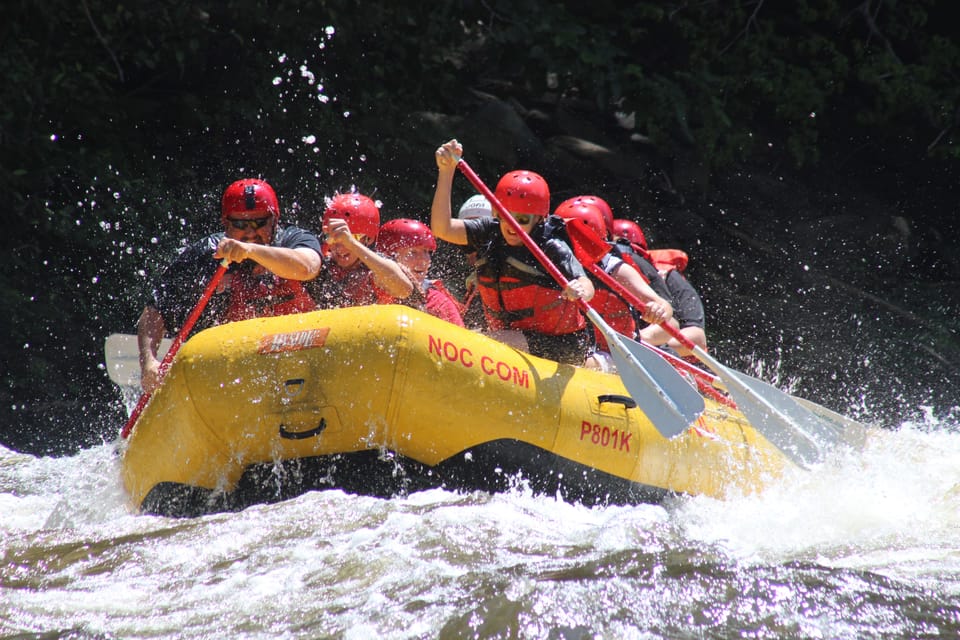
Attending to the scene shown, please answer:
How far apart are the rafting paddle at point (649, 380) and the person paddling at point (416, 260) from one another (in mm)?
555

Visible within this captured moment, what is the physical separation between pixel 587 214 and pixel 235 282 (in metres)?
2.02

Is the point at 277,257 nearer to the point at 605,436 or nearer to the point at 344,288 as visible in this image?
the point at 344,288

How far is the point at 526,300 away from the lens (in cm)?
483

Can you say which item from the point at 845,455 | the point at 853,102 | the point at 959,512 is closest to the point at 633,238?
the point at 845,455

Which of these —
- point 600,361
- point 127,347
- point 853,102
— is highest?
point 853,102

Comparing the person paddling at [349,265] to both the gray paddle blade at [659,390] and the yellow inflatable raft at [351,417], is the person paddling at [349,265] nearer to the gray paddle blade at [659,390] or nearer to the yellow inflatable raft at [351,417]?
the yellow inflatable raft at [351,417]

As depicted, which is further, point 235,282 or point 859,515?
point 235,282

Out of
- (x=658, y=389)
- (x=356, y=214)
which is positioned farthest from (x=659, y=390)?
(x=356, y=214)

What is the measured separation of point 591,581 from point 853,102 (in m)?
8.93

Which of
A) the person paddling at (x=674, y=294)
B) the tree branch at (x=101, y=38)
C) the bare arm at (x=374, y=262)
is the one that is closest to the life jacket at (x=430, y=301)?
the bare arm at (x=374, y=262)

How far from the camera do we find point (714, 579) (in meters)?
3.27

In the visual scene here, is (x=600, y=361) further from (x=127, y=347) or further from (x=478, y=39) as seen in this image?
(x=478, y=39)

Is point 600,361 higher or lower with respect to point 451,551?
higher

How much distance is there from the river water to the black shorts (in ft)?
2.89
